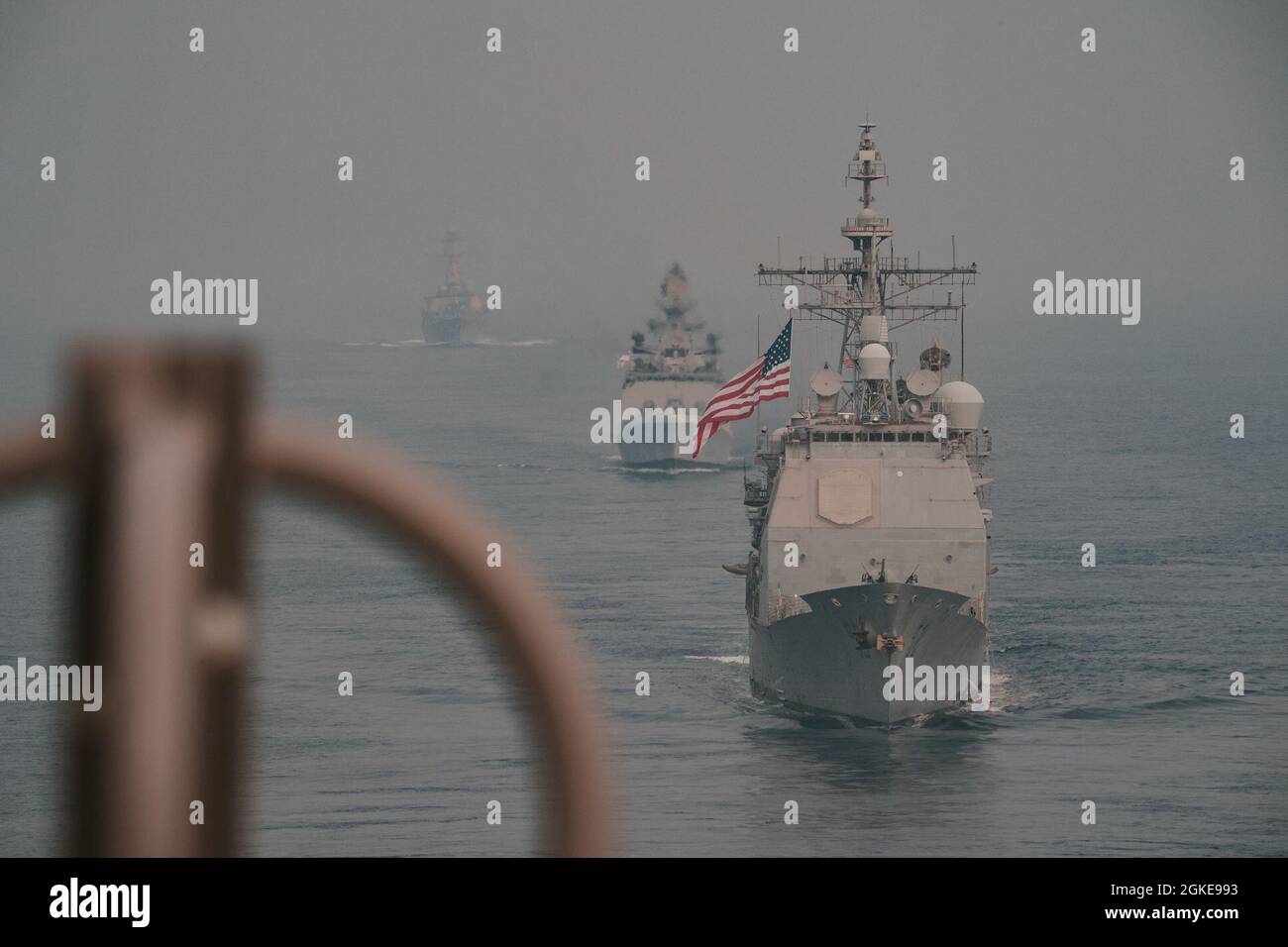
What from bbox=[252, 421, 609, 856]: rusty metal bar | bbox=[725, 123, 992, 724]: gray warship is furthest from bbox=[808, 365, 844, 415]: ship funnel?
bbox=[252, 421, 609, 856]: rusty metal bar

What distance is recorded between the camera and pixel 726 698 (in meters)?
47.7

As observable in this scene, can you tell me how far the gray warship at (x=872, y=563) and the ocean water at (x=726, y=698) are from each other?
0.99 metres

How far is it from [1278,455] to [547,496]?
A: 138ft

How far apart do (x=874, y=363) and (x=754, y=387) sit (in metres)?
6.26

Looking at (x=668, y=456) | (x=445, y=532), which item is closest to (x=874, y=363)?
(x=445, y=532)

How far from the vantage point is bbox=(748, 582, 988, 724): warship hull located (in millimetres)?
43719

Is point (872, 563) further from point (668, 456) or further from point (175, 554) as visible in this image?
point (668, 456)

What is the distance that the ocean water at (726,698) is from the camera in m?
36.3

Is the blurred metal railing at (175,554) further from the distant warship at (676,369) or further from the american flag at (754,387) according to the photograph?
the distant warship at (676,369)

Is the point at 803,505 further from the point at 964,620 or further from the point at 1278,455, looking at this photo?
the point at 1278,455

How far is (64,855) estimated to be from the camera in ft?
10.4

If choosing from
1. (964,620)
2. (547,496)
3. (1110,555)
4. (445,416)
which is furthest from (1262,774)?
(445,416)

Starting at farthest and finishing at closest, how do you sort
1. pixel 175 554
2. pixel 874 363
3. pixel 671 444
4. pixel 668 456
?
pixel 668 456, pixel 671 444, pixel 874 363, pixel 175 554

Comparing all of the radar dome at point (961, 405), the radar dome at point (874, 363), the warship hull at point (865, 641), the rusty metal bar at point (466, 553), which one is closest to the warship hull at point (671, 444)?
the radar dome at point (874, 363)
